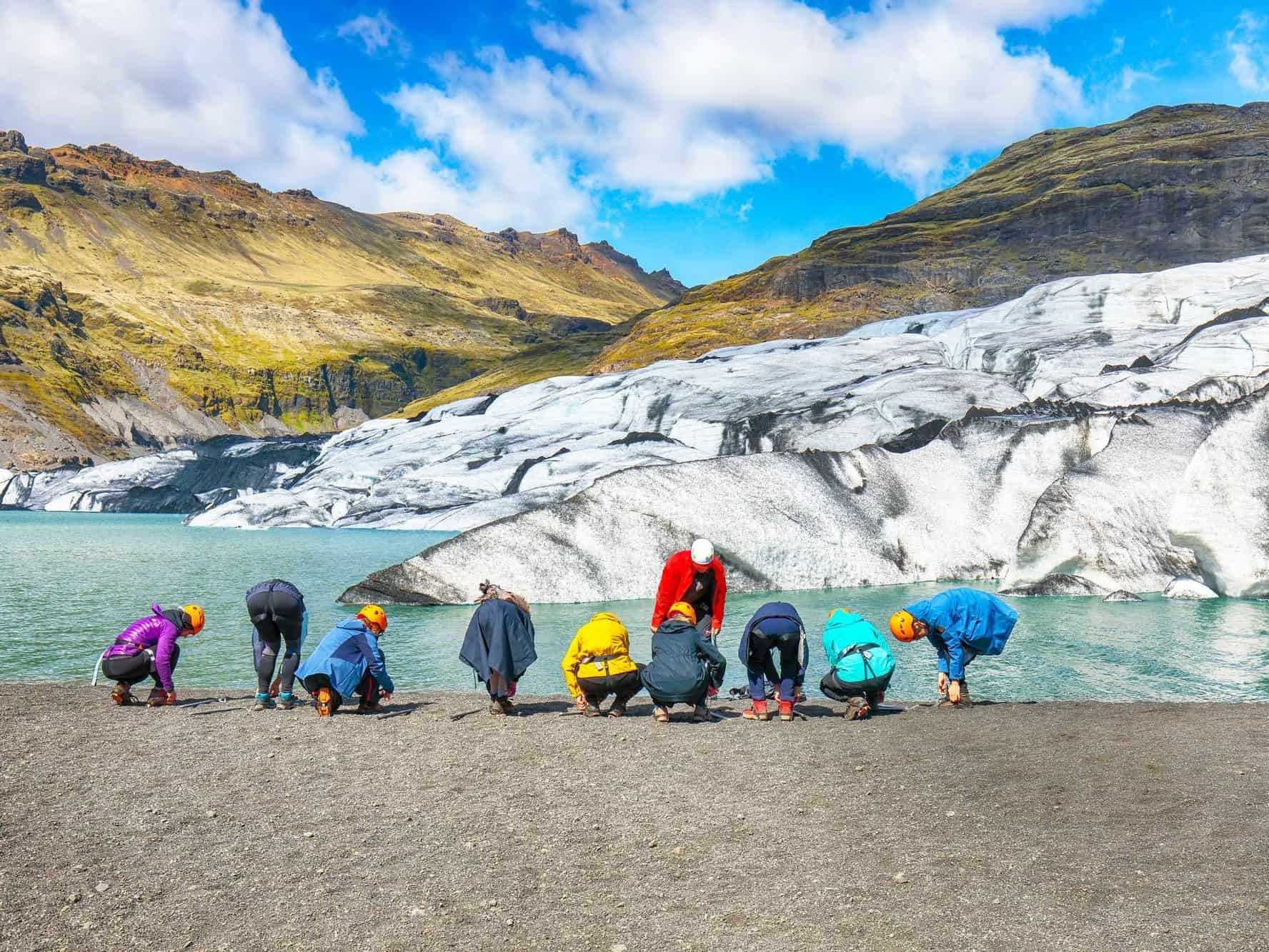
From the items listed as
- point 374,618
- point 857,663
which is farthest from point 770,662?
point 374,618

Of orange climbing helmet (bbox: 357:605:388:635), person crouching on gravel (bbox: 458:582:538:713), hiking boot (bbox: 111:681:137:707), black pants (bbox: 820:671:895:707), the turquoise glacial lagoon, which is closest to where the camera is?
black pants (bbox: 820:671:895:707)

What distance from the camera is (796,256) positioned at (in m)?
128

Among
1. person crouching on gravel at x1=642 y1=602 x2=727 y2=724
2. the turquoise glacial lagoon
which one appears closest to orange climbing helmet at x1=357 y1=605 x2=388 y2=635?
person crouching on gravel at x1=642 y1=602 x2=727 y2=724

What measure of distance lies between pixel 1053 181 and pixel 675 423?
78.1 m

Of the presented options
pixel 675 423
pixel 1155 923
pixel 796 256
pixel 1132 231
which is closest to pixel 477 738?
pixel 1155 923

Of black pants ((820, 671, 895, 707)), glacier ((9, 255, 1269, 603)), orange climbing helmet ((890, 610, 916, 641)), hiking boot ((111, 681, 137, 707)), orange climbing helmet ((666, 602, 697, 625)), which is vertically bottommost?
hiking boot ((111, 681, 137, 707))

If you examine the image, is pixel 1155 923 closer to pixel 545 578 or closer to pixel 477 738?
pixel 477 738

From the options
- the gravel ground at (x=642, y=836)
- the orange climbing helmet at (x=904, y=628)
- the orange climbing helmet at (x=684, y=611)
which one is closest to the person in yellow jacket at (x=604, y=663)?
the orange climbing helmet at (x=684, y=611)

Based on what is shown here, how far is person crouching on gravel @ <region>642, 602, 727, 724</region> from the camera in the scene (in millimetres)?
11656

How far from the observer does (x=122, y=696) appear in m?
13.1

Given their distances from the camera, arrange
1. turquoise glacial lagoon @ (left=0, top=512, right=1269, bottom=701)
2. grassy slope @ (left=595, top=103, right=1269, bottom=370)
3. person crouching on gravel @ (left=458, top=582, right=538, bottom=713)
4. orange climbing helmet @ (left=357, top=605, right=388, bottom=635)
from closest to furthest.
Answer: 1. person crouching on gravel @ (left=458, top=582, right=538, bottom=713)
2. orange climbing helmet @ (left=357, top=605, right=388, bottom=635)
3. turquoise glacial lagoon @ (left=0, top=512, right=1269, bottom=701)
4. grassy slope @ (left=595, top=103, right=1269, bottom=370)

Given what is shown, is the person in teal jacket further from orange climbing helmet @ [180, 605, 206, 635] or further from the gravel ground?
orange climbing helmet @ [180, 605, 206, 635]

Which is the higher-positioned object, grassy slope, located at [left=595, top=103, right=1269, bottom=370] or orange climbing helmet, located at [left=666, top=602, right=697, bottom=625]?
grassy slope, located at [left=595, top=103, right=1269, bottom=370]

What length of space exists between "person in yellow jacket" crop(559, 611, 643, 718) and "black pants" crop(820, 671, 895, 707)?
233 cm
